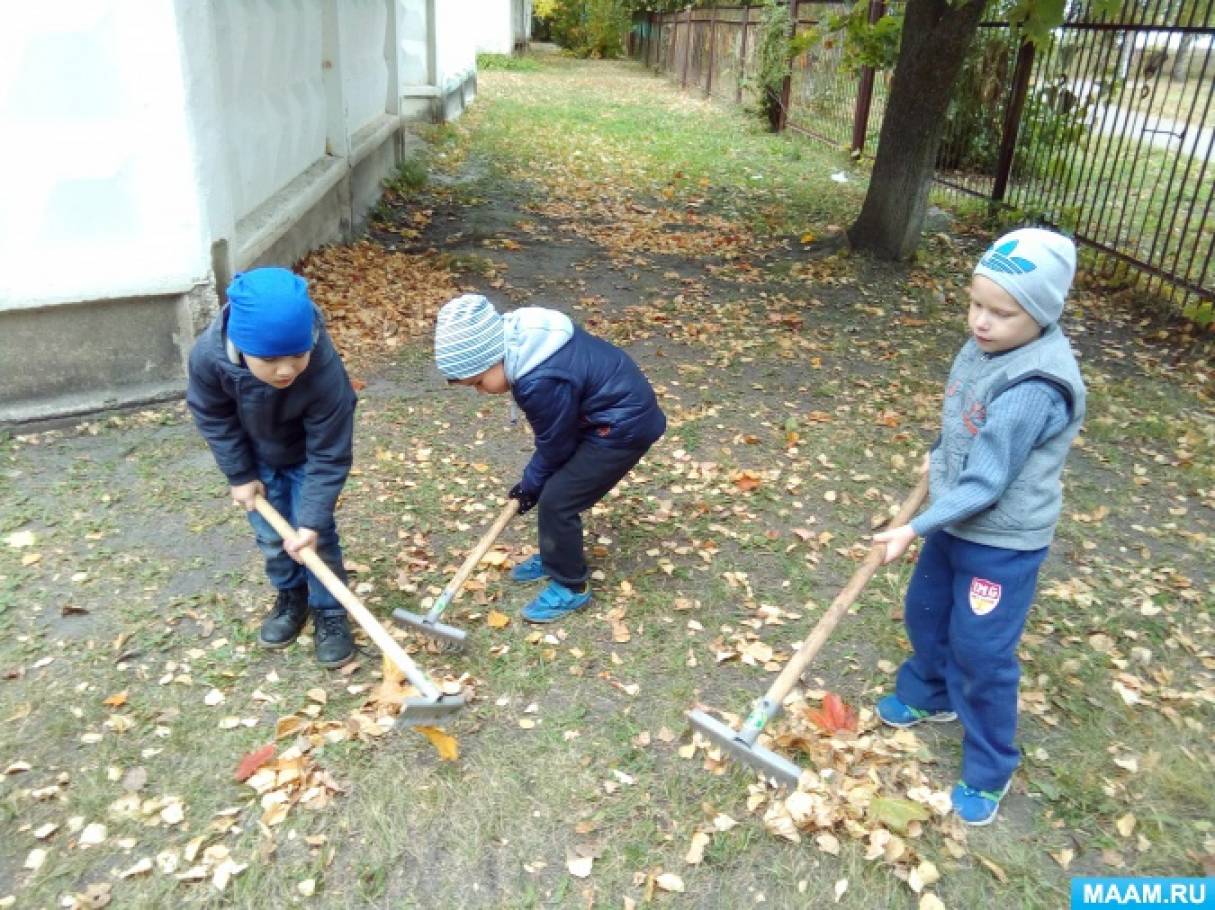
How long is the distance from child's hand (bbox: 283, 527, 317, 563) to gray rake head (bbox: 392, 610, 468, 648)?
59 centimetres

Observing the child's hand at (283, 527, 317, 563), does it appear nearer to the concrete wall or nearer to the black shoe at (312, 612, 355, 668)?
the black shoe at (312, 612, 355, 668)

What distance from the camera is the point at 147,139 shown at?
4562 millimetres

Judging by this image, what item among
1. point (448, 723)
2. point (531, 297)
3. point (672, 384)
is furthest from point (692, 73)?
point (448, 723)

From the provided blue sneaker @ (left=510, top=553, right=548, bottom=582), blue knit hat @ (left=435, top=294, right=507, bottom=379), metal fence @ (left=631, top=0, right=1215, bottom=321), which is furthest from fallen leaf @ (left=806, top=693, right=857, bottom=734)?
metal fence @ (left=631, top=0, right=1215, bottom=321)

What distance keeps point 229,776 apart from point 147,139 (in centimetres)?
337

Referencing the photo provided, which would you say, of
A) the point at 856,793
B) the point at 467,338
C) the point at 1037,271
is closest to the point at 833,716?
the point at 856,793

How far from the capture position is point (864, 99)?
12297 millimetres

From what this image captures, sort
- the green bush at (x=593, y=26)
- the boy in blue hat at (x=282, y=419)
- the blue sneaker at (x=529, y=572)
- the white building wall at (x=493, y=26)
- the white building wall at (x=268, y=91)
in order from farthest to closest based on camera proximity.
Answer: the green bush at (x=593, y=26)
the white building wall at (x=493, y=26)
the white building wall at (x=268, y=91)
the blue sneaker at (x=529, y=572)
the boy in blue hat at (x=282, y=419)

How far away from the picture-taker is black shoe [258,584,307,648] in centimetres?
334

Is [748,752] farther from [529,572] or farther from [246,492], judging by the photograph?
[246,492]

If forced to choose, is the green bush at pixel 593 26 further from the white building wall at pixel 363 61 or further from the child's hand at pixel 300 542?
the child's hand at pixel 300 542

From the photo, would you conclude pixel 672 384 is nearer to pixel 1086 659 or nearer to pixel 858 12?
pixel 1086 659

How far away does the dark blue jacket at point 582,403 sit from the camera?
3.08 m

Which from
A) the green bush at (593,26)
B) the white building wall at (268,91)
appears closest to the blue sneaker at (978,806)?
the white building wall at (268,91)
